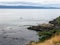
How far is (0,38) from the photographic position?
134 feet

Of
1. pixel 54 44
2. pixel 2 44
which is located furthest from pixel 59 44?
pixel 2 44

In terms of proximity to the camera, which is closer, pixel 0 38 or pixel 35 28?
pixel 0 38

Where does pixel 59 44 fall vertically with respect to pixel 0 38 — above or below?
above

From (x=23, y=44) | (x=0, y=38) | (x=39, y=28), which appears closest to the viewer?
(x=23, y=44)

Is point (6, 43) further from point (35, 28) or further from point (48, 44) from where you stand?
point (35, 28)

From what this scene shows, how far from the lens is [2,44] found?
34812 mm

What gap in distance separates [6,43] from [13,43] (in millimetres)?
1211

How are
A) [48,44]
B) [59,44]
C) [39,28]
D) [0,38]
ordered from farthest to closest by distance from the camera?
1. [39,28]
2. [0,38]
3. [48,44]
4. [59,44]

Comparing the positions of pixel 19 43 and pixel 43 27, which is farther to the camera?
pixel 43 27

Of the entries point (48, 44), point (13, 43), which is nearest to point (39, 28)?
point (13, 43)

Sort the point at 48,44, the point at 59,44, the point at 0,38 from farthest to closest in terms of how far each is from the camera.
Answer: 1. the point at 0,38
2. the point at 48,44
3. the point at 59,44

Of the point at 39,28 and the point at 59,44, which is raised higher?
the point at 59,44

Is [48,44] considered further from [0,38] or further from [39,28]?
[39,28]

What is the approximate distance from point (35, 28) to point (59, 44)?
36.1m
